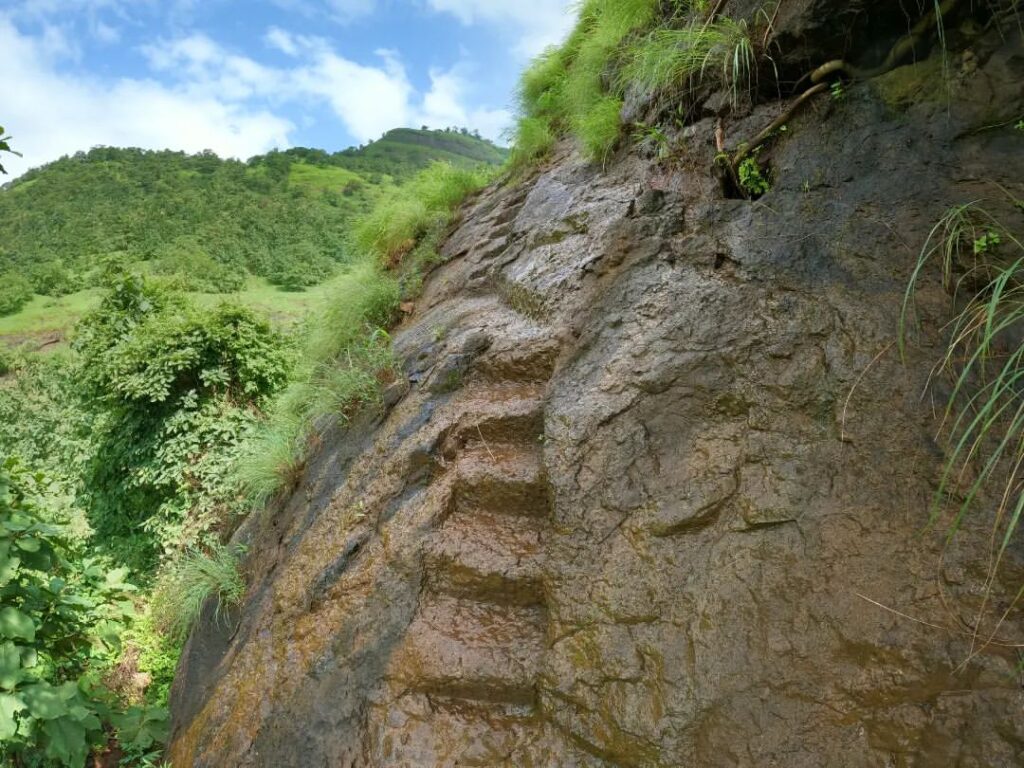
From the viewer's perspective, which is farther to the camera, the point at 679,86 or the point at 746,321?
the point at 679,86

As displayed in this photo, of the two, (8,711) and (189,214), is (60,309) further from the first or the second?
(8,711)

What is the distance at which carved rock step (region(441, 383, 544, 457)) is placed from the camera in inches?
110

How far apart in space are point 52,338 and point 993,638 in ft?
66.3

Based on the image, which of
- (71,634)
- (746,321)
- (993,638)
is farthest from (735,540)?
(71,634)

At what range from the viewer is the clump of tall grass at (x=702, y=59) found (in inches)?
116

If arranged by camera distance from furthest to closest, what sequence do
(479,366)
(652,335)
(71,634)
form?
(479,366)
(71,634)
(652,335)

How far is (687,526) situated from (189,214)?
2452cm

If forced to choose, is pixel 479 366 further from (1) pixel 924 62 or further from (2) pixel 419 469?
(1) pixel 924 62

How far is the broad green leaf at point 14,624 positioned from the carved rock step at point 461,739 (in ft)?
4.13

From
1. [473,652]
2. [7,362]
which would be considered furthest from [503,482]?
[7,362]

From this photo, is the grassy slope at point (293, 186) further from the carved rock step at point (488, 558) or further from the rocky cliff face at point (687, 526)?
the carved rock step at point (488, 558)

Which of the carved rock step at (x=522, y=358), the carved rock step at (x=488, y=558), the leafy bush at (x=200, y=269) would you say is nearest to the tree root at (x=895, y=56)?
the carved rock step at (x=522, y=358)

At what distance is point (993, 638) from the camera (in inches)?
63.6

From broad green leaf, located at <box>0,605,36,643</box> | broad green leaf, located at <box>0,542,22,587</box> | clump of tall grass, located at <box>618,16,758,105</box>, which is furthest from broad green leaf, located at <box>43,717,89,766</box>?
clump of tall grass, located at <box>618,16,758,105</box>
